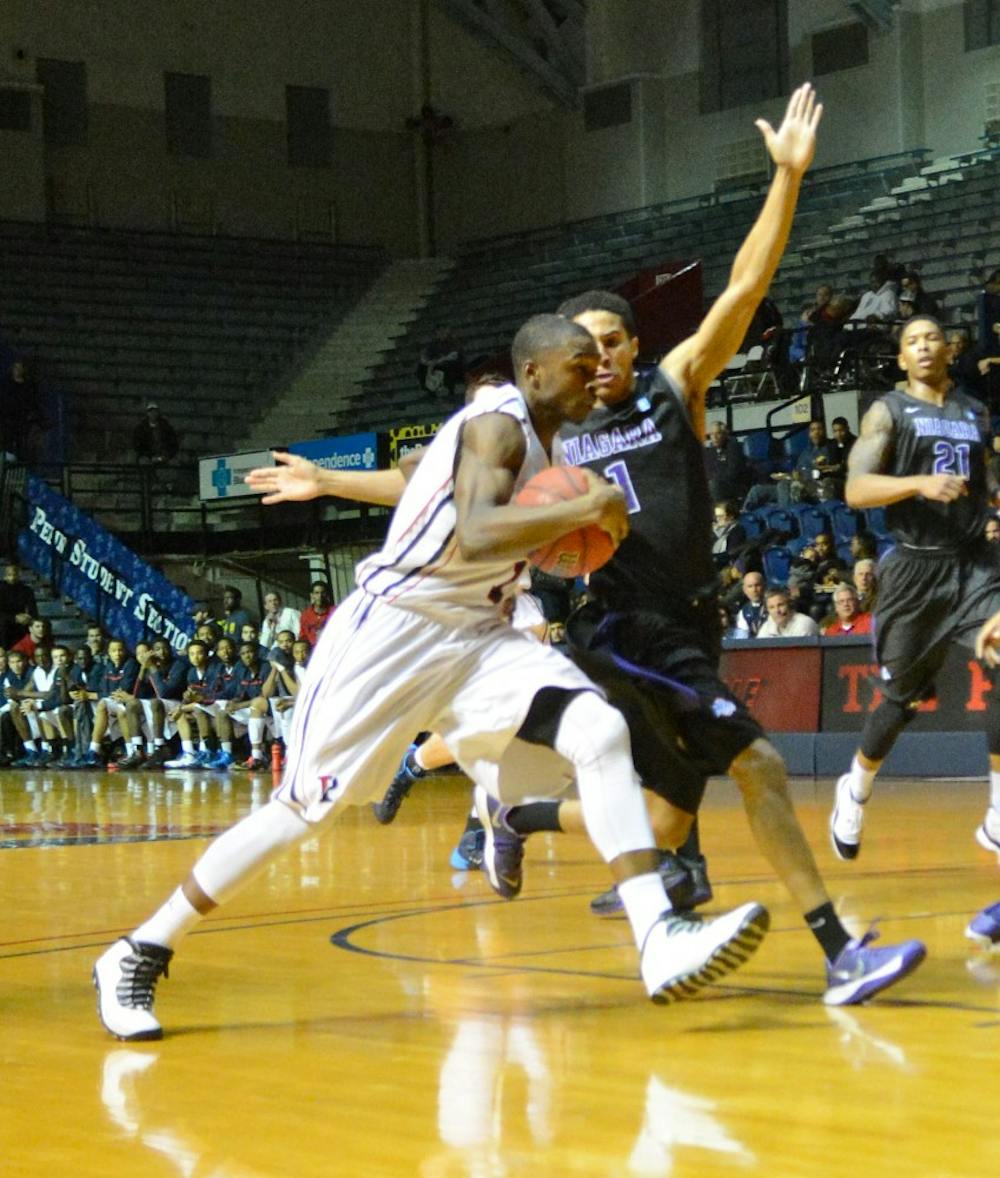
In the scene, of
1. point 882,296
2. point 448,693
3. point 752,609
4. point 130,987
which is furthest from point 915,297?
point 130,987

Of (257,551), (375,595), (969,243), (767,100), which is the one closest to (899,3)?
(767,100)

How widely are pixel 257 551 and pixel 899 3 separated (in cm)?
1206

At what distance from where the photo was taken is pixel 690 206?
29328mm

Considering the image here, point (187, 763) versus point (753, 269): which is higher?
point (753, 269)

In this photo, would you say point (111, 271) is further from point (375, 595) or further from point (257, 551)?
point (375, 595)

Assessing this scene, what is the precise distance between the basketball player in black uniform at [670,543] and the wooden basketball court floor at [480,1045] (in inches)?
23.8

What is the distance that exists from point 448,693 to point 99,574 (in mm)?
18698

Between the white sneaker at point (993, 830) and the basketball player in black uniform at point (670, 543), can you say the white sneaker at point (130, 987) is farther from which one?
the white sneaker at point (993, 830)

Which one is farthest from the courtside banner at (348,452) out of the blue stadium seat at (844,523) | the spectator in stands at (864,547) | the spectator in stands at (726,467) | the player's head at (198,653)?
the spectator in stands at (864,547)

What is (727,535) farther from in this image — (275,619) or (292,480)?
(292,480)

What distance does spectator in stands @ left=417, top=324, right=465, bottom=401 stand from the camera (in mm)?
25312

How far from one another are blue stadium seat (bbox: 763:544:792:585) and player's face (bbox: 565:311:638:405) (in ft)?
36.5

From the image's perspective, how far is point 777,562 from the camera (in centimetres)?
1636

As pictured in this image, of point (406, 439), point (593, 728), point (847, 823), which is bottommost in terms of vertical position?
point (847, 823)
